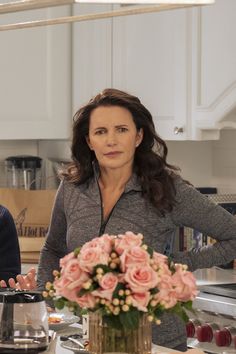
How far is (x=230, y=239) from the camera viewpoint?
3072 mm

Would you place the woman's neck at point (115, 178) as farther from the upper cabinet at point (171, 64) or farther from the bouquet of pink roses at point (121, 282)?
the upper cabinet at point (171, 64)

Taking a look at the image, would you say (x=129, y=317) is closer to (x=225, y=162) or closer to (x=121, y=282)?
(x=121, y=282)

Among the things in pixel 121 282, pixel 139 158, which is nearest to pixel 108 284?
pixel 121 282

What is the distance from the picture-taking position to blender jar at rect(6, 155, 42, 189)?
491 cm

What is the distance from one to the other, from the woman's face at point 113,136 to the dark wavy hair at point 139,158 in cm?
3

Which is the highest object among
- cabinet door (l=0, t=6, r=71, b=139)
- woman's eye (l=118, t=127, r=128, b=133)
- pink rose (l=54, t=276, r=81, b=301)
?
cabinet door (l=0, t=6, r=71, b=139)

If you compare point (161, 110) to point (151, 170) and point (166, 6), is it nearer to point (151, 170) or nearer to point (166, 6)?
point (151, 170)

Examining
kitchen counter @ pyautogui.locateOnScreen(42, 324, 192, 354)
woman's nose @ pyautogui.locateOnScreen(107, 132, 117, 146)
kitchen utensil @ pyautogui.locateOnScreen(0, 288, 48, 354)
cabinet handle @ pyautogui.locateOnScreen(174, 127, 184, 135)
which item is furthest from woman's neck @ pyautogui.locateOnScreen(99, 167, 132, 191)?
cabinet handle @ pyautogui.locateOnScreen(174, 127, 184, 135)

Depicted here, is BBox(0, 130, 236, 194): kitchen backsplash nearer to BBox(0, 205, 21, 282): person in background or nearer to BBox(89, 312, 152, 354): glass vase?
BBox(0, 205, 21, 282): person in background

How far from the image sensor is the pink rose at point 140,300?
6.60 ft

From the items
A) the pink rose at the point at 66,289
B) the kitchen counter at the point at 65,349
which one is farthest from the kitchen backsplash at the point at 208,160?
the pink rose at the point at 66,289

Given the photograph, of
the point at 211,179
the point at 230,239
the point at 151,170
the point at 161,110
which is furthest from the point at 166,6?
the point at 211,179

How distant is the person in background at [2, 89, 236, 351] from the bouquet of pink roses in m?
0.80

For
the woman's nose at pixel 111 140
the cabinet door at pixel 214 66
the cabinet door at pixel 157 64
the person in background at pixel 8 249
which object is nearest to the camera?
the woman's nose at pixel 111 140
